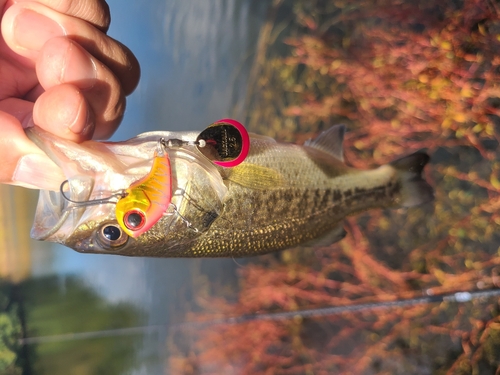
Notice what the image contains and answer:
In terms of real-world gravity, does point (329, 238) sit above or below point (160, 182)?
below

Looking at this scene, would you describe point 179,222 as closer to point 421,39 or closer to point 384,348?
point 421,39

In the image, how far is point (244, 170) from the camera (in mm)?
1208

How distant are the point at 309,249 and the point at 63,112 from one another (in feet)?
9.45

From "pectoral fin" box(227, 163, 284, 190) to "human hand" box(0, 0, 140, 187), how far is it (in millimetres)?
431

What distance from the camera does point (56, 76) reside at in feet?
3.39

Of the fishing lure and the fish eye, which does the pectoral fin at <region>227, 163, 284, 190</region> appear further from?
the fish eye

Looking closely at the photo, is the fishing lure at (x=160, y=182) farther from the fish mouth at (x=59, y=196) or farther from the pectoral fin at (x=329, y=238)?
the pectoral fin at (x=329, y=238)

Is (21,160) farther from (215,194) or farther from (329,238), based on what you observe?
(329,238)

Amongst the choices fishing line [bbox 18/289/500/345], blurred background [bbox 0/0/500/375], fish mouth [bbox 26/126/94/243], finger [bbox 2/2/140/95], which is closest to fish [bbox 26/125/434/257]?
fish mouth [bbox 26/126/94/243]

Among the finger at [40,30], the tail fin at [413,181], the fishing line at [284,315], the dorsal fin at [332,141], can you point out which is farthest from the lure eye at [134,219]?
the fishing line at [284,315]

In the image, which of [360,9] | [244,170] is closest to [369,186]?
[244,170]

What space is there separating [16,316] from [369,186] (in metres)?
3.85

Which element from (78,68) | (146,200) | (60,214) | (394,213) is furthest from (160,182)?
(394,213)

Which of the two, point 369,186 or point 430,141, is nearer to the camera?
point 369,186
